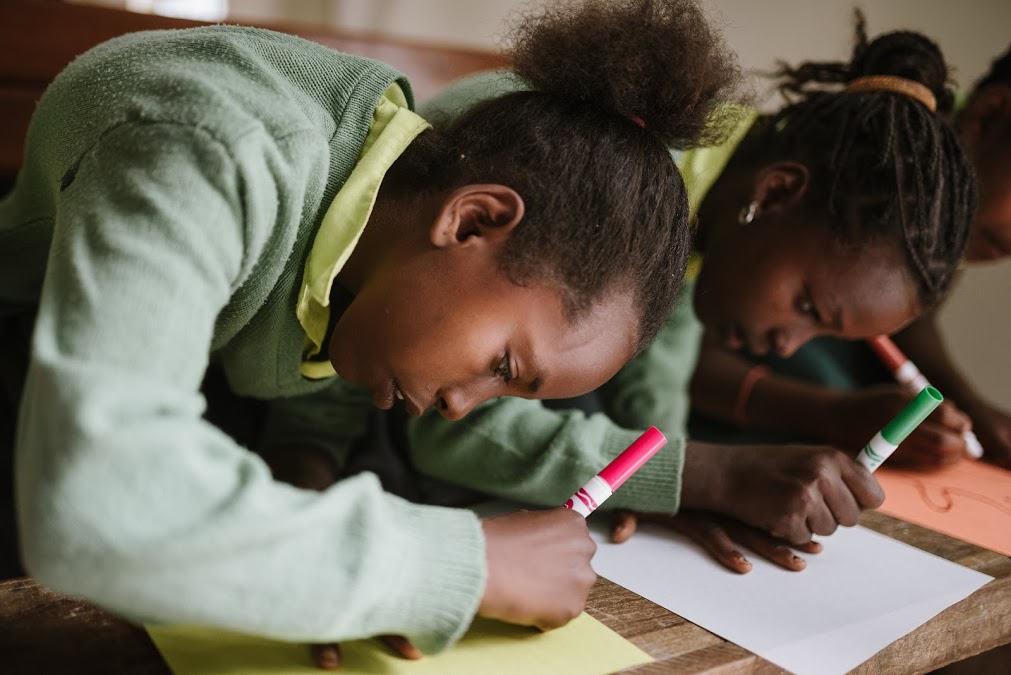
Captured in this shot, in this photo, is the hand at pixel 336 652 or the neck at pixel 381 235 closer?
the hand at pixel 336 652

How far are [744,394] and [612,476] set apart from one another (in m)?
0.55

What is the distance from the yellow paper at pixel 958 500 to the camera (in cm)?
81

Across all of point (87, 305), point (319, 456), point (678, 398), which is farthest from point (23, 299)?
point (678, 398)

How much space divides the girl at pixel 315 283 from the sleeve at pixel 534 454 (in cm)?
1

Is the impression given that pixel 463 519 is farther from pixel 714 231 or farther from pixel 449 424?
pixel 714 231

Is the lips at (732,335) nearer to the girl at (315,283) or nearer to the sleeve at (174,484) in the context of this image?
the girl at (315,283)

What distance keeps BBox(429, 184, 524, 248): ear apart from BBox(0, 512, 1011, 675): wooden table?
0.79ft

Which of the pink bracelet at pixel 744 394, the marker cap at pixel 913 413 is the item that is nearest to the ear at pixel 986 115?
the pink bracelet at pixel 744 394

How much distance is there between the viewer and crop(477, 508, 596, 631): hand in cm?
50

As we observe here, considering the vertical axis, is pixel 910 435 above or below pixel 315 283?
below

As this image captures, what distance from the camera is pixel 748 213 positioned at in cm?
97

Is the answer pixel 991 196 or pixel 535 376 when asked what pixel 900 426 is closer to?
pixel 535 376

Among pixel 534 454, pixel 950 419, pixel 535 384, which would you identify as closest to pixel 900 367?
pixel 950 419

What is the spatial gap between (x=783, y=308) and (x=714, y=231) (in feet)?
0.50
